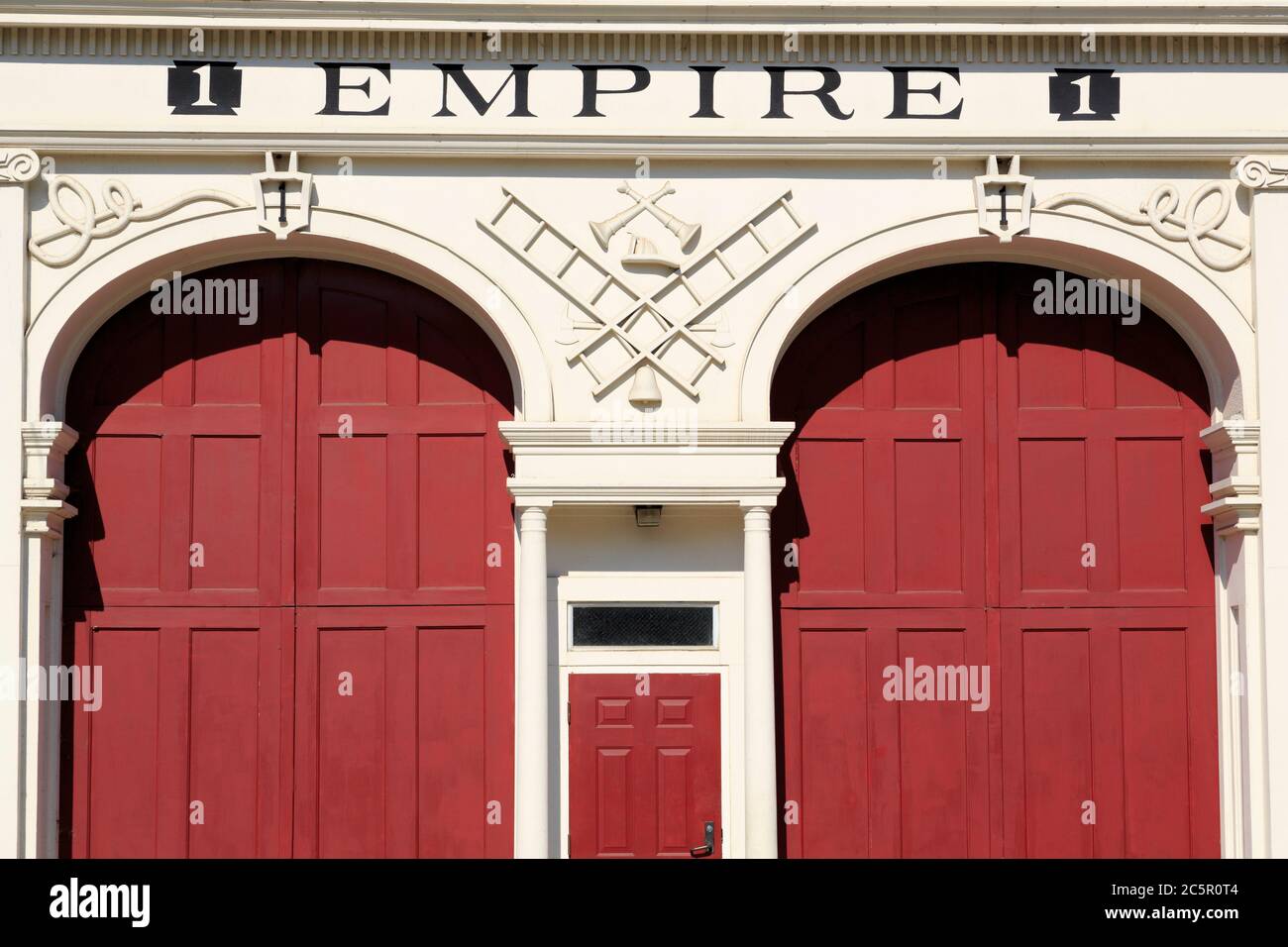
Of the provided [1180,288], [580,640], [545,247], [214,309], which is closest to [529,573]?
[580,640]

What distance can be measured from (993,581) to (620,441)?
3189mm

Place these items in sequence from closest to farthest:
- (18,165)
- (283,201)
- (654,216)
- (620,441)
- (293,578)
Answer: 1. (18,165)
2. (620,441)
3. (283,201)
4. (654,216)
5. (293,578)

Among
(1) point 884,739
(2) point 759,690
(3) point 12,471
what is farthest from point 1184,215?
(3) point 12,471

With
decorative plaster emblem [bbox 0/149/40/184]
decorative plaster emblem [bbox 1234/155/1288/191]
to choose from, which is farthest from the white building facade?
decorative plaster emblem [bbox 1234/155/1288/191]

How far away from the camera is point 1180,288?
13.1m

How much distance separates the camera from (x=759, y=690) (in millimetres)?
12664

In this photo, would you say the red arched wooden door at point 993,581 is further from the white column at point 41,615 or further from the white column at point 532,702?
the white column at point 41,615

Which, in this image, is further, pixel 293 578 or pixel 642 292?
pixel 293 578

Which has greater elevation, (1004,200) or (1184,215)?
(1004,200)

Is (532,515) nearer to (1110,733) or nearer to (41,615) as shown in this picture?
(41,615)

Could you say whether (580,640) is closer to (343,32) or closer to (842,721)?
(842,721)

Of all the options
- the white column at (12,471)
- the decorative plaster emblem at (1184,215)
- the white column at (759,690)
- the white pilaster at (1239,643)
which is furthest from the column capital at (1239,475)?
the white column at (12,471)
